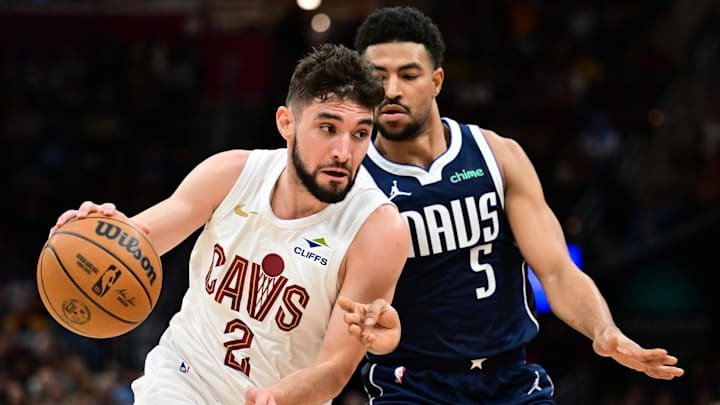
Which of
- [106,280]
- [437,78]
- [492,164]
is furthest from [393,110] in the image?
[106,280]

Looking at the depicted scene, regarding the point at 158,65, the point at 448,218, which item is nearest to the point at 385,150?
the point at 448,218

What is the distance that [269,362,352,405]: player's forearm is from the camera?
465cm

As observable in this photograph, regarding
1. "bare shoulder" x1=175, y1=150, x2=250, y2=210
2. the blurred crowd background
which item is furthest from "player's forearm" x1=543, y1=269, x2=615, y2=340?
the blurred crowd background

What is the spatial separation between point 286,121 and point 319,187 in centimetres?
38

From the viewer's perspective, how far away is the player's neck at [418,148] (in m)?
5.99

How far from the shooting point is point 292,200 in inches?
212

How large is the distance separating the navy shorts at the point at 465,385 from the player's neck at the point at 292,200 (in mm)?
997

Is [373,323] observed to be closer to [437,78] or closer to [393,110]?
[393,110]

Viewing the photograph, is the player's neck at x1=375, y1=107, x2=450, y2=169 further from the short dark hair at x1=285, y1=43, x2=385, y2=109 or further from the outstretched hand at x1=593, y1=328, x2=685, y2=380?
the outstretched hand at x1=593, y1=328, x2=685, y2=380

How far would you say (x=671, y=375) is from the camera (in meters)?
4.88

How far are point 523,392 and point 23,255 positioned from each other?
12.7m

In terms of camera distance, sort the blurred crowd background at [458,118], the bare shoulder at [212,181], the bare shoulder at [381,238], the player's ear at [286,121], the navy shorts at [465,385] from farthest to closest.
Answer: the blurred crowd background at [458,118], the navy shorts at [465,385], the bare shoulder at [212,181], the player's ear at [286,121], the bare shoulder at [381,238]

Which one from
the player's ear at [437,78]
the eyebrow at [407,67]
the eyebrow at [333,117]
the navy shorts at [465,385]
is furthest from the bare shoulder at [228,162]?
the navy shorts at [465,385]

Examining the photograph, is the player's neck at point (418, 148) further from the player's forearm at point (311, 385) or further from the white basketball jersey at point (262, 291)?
the player's forearm at point (311, 385)
